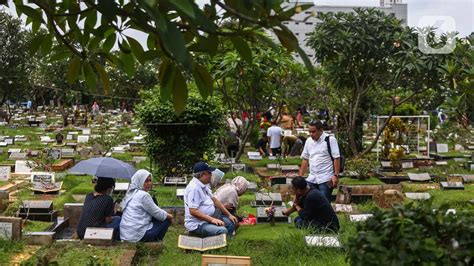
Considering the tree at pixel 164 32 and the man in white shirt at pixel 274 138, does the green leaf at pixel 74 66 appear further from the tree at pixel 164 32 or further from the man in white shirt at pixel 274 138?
the man in white shirt at pixel 274 138

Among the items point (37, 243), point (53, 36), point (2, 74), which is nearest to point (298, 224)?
point (37, 243)

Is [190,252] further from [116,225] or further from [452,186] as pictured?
[452,186]

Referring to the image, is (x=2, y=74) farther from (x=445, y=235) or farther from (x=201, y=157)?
(x=445, y=235)

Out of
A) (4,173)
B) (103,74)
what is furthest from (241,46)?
(4,173)

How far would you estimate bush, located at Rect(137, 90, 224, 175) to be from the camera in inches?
460

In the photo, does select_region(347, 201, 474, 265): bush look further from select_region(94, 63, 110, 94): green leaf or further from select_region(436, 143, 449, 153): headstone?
select_region(436, 143, 449, 153): headstone

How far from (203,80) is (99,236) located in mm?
4282

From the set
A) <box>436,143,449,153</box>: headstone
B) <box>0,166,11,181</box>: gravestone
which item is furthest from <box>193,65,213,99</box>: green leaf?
<box>436,143,449,153</box>: headstone

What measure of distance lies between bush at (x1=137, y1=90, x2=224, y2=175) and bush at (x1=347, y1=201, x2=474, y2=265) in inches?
334

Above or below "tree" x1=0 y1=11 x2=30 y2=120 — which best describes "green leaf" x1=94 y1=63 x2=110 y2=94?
below

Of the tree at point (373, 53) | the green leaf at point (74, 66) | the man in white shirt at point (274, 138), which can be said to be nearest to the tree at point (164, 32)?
the green leaf at point (74, 66)

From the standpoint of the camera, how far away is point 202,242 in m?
6.42

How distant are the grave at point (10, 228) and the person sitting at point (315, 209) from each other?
297 centimetres

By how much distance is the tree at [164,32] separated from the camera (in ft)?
6.52
